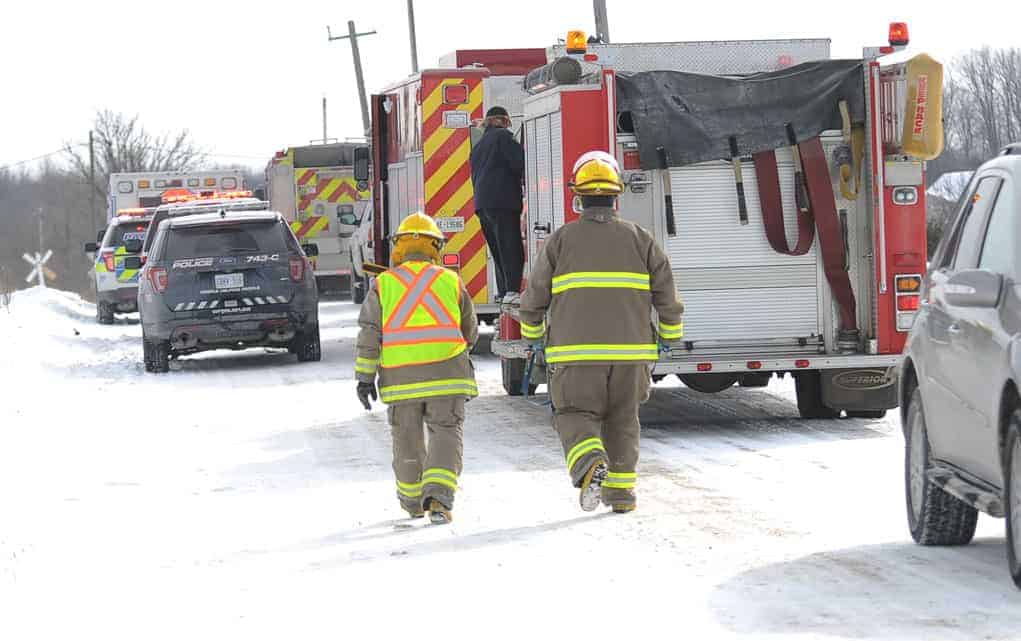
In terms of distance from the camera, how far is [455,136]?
1936 cm

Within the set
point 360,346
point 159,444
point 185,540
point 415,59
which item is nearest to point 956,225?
point 360,346

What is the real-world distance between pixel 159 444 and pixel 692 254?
13.6 ft

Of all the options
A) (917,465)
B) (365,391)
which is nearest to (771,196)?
(365,391)

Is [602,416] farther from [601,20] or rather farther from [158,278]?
[601,20]

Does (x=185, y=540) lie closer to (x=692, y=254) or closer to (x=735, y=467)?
(x=735, y=467)

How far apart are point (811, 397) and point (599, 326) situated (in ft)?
17.0

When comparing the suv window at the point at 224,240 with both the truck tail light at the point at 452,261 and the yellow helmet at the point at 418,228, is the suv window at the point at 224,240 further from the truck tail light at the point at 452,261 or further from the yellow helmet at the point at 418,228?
the yellow helmet at the point at 418,228

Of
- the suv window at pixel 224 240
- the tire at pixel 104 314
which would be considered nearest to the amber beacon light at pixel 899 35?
the suv window at pixel 224 240

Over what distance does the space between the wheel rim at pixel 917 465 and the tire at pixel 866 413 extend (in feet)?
17.5

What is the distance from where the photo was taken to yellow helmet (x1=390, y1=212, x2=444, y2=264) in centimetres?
975

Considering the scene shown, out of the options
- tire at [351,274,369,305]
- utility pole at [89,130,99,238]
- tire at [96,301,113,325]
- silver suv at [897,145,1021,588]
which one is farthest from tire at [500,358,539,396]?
utility pole at [89,130,99,238]

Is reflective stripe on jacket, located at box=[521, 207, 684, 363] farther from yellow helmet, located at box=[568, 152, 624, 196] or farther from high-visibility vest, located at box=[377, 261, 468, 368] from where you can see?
high-visibility vest, located at box=[377, 261, 468, 368]

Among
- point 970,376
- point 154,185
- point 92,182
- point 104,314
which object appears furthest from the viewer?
point 92,182

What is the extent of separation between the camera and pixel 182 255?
2117 centimetres
